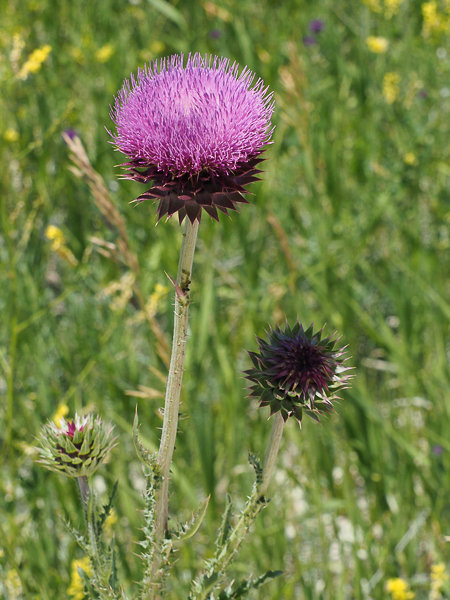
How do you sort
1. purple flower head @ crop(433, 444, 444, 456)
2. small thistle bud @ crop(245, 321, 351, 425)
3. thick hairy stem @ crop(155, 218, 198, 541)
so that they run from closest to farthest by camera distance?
thick hairy stem @ crop(155, 218, 198, 541) < small thistle bud @ crop(245, 321, 351, 425) < purple flower head @ crop(433, 444, 444, 456)

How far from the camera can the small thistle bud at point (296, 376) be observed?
126cm

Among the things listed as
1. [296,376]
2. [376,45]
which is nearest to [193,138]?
[296,376]

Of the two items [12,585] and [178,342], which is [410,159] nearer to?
[178,342]

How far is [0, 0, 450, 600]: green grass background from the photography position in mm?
2453

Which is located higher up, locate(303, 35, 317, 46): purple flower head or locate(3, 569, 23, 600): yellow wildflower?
locate(303, 35, 317, 46): purple flower head

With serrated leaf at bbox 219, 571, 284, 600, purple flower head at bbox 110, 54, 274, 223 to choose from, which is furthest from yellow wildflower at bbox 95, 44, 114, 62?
serrated leaf at bbox 219, 571, 284, 600

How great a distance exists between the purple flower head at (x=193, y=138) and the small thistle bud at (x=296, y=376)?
1.18ft

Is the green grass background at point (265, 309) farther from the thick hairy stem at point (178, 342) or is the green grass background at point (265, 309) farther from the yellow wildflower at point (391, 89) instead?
the thick hairy stem at point (178, 342)

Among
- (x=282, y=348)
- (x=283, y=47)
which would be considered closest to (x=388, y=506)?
(x=282, y=348)

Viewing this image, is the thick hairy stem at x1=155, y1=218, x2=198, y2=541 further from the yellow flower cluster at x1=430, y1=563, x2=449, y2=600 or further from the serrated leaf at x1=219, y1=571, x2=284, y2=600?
the yellow flower cluster at x1=430, y1=563, x2=449, y2=600

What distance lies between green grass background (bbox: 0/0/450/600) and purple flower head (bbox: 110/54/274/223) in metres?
0.25

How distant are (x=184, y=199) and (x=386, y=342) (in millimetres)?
1982

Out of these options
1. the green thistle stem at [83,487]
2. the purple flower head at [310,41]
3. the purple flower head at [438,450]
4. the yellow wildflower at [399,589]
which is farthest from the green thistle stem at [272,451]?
the purple flower head at [310,41]

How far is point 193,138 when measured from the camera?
1177 millimetres
